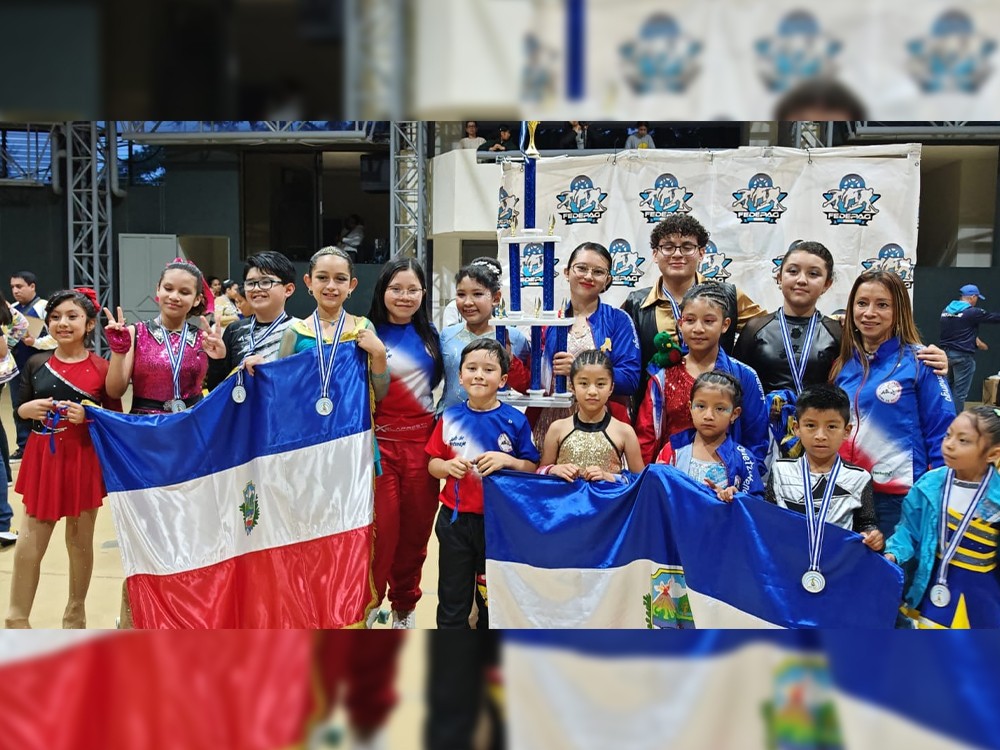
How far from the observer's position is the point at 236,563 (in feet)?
8.56

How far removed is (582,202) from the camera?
7488 mm

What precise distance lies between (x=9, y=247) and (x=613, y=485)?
44.5ft

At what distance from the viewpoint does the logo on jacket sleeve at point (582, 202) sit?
743 cm

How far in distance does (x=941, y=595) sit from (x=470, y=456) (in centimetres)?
142

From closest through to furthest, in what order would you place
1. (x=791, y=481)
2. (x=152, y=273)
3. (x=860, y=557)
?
1. (x=860, y=557)
2. (x=791, y=481)
3. (x=152, y=273)

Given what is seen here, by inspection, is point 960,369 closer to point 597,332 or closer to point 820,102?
point 597,332

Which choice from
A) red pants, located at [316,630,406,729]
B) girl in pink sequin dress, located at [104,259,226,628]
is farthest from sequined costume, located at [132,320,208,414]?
red pants, located at [316,630,406,729]

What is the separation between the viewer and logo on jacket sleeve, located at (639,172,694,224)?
7.28 meters

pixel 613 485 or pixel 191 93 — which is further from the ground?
pixel 191 93

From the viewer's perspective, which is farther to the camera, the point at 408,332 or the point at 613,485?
the point at 408,332

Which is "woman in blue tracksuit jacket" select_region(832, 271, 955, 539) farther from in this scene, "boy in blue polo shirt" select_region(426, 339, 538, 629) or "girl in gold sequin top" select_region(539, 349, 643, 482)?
"boy in blue polo shirt" select_region(426, 339, 538, 629)

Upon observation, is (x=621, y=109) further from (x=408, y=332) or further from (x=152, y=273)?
(x=152, y=273)

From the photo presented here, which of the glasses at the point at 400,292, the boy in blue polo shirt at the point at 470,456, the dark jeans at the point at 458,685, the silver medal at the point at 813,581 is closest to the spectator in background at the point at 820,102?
the dark jeans at the point at 458,685

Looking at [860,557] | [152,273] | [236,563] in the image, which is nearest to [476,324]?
[236,563]
